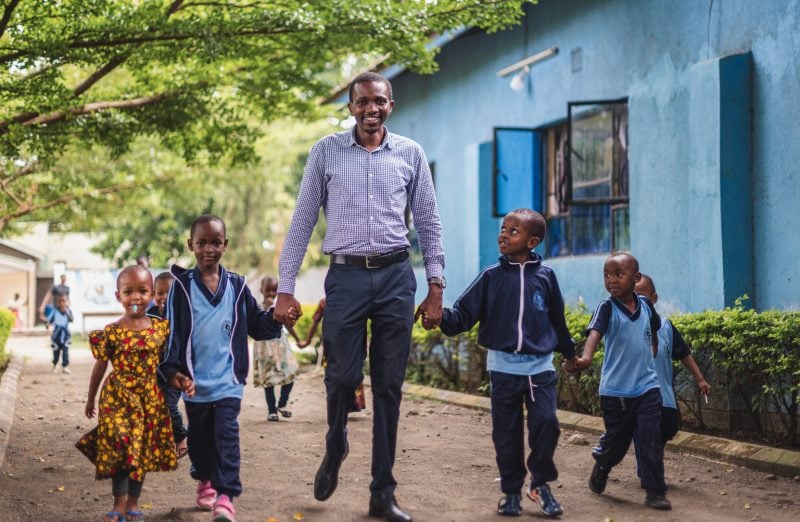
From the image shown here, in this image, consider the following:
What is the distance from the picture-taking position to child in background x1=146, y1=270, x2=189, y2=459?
21.4 ft

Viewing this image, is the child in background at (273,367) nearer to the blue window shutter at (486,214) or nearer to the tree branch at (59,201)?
the blue window shutter at (486,214)

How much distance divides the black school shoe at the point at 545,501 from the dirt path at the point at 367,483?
0.07 metres

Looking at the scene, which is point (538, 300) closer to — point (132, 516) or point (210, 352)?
point (210, 352)

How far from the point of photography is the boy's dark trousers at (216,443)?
5566 millimetres

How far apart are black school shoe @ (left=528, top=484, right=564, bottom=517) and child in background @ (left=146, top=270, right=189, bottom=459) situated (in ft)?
6.34

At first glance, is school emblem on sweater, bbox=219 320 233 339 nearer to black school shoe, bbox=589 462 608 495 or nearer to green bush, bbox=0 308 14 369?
black school shoe, bbox=589 462 608 495

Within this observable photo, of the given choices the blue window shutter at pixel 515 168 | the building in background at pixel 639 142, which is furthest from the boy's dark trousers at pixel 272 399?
the blue window shutter at pixel 515 168

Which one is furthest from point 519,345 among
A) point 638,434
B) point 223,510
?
point 223,510

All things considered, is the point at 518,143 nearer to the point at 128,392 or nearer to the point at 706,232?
the point at 706,232

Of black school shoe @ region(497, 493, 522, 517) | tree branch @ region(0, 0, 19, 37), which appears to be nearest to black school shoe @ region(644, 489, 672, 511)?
black school shoe @ region(497, 493, 522, 517)

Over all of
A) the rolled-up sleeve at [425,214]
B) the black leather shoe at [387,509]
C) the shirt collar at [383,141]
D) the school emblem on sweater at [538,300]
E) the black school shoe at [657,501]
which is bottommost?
the black school shoe at [657,501]

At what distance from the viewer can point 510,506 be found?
229 inches

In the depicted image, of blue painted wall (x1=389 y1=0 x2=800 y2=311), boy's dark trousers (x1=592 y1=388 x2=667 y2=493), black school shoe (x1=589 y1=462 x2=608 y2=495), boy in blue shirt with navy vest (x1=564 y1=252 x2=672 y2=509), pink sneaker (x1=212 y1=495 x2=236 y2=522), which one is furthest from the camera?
blue painted wall (x1=389 y1=0 x2=800 y2=311)

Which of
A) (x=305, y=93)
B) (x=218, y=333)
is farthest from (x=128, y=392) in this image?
(x=305, y=93)
